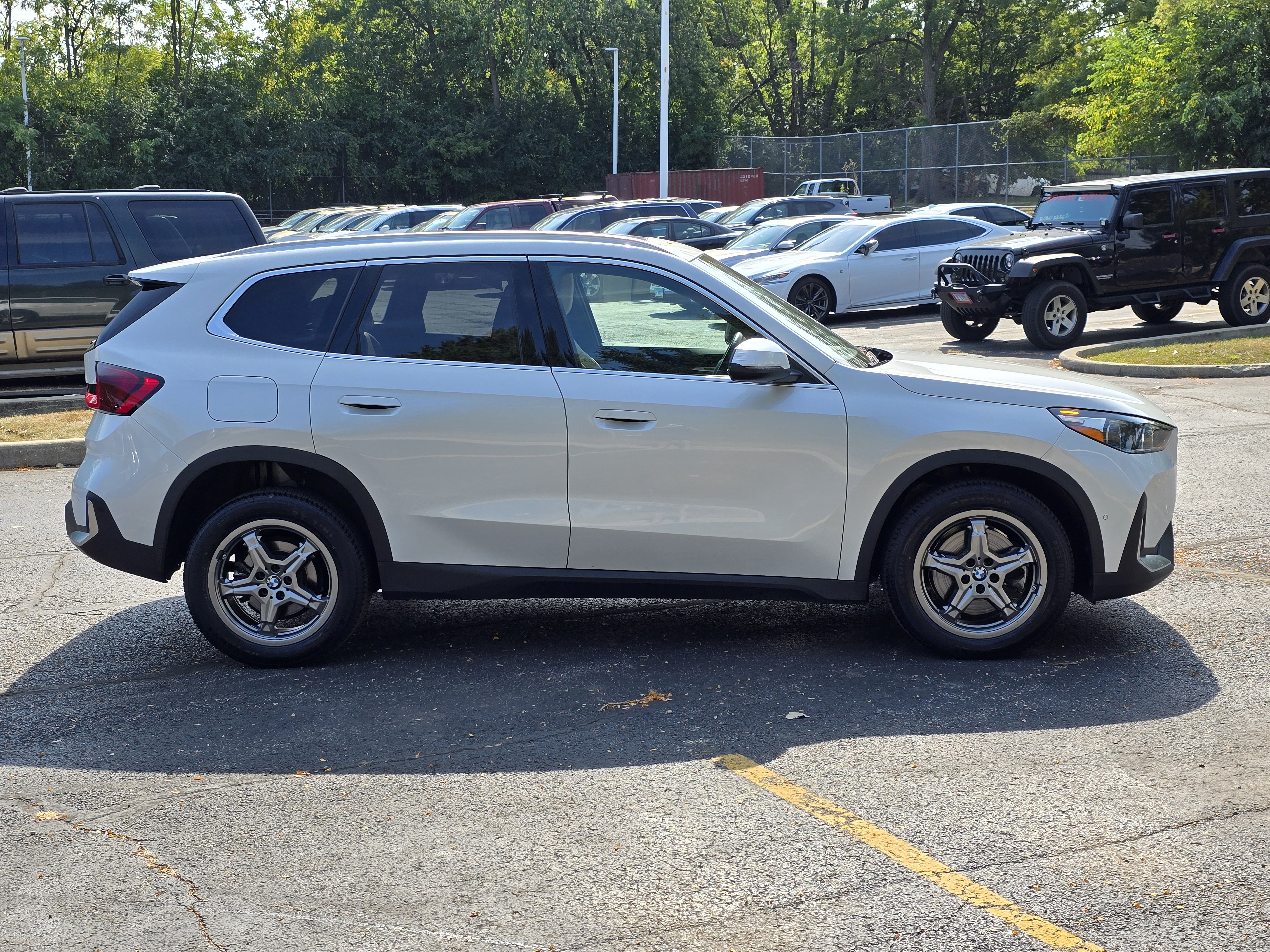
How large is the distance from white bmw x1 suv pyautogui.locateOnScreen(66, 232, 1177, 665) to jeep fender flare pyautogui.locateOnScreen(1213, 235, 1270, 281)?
40.1ft

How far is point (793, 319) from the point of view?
570cm

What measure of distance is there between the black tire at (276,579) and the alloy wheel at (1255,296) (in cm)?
1445

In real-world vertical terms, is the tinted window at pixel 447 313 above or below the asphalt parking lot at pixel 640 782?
above

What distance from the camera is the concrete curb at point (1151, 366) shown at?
43.4 feet

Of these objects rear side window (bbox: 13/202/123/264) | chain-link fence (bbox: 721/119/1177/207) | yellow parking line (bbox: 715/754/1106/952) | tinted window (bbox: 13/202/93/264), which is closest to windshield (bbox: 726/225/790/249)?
rear side window (bbox: 13/202/123/264)

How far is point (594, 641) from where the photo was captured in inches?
229

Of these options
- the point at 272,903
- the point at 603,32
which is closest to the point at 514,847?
the point at 272,903

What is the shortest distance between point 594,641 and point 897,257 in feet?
51.2

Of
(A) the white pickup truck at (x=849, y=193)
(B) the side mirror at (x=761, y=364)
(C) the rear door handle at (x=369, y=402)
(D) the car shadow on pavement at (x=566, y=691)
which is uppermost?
(A) the white pickup truck at (x=849, y=193)

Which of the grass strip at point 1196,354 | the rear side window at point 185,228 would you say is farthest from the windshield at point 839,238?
the rear side window at point 185,228

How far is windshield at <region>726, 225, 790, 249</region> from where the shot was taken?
21906 millimetres

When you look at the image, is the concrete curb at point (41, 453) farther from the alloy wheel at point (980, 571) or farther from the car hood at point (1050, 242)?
the car hood at point (1050, 242)

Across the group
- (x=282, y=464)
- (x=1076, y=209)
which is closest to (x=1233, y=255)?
(x=1076, y=209)

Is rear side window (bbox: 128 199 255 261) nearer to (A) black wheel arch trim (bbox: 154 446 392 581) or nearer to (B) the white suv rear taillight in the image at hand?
(B) the white suv rear taillight
